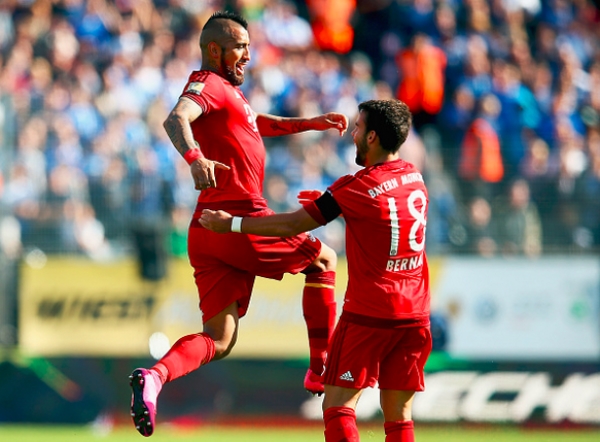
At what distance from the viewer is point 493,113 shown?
47.9ft

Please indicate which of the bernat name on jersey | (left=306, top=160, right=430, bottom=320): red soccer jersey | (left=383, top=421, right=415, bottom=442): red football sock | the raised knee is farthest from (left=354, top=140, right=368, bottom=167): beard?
(left=383, top=421, right=415, bottom=442): red football sock

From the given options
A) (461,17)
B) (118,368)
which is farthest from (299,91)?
(118,368)

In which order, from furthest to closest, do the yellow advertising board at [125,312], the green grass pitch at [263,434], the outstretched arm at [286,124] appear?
1. the yellow advertising board at [125,312]
2. the green grass pitch at [263,434]
3. the outstretched arm at [286,124]

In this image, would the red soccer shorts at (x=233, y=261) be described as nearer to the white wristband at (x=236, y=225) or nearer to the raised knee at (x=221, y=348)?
the raised knee at (x=221, y=348)

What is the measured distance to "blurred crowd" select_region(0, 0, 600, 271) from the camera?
1264 centimetres

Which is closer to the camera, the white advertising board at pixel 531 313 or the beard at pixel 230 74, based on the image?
the beard at pixel 230 74

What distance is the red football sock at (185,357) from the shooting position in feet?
22.0

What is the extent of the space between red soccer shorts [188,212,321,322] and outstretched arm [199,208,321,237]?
0.47 meters

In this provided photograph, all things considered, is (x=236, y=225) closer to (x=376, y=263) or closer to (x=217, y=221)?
(x=217, y=221)

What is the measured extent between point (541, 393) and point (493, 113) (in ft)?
13.1

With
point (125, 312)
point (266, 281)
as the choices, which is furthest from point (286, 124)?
point (125, 312)

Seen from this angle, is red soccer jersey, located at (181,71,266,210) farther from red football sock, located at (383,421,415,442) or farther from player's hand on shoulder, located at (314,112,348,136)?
red football sock, located at (383,421,415,442)

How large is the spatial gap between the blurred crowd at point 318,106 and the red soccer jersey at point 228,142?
5.45 m

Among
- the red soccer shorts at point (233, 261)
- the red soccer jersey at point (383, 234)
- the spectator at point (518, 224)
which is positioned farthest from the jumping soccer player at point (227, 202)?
the spectator at point (518, 224)
